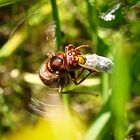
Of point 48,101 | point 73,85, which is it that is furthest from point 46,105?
point 73,85

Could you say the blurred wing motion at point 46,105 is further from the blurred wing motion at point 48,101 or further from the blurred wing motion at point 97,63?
the blurred wing motion at point 97,63

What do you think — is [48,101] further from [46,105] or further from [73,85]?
[73,85]

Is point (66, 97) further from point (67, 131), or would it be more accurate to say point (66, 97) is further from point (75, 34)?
point (75, 34)

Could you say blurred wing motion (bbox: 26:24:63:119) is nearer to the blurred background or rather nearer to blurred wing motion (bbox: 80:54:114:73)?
the blurred background

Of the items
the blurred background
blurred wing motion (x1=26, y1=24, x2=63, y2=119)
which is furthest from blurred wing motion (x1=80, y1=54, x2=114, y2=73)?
blurred wing motion (x1=26, y1=24, x2=63, y2=119)

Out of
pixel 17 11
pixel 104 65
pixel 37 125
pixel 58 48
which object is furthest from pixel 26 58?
pixel 104 65

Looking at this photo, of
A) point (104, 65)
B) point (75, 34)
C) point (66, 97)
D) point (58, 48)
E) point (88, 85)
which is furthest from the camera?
point (75, 34)
